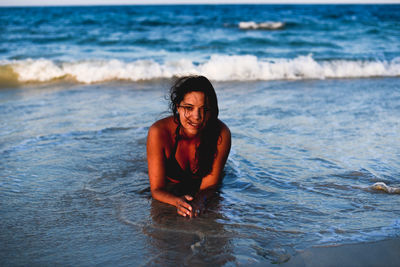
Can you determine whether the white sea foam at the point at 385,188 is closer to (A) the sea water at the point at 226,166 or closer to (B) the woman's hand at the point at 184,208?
(A) the sea water at the point at 226,166

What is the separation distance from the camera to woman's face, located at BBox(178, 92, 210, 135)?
9.91ft

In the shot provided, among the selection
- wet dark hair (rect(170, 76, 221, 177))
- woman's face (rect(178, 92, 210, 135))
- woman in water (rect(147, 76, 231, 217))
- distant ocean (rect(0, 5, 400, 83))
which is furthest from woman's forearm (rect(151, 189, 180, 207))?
distant ocean (rect(0, 5, 400, 83))

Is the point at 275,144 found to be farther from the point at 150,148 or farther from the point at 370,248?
the point at 370,248

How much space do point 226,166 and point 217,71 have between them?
245 inches

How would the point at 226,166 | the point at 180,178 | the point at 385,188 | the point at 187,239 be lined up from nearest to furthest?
the point at 187,239
the point at 385,188
the point at 180,178
the point at 226,166

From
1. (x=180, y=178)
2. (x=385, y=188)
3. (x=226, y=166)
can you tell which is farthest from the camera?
(x=226, y=166)

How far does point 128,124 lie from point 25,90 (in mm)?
3817

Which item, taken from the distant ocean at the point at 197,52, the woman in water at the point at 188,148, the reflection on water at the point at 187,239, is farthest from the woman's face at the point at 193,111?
the distant ocean at the point at 197,52

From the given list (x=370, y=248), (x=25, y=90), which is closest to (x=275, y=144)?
(x=370, y=248)

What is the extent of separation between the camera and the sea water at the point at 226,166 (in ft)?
8.76

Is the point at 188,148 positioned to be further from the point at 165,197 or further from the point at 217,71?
the point at 217,71

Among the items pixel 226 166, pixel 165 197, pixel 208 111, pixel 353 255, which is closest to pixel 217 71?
pixel 226 166

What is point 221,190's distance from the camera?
3652mm

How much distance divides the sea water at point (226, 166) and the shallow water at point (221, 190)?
1cm
